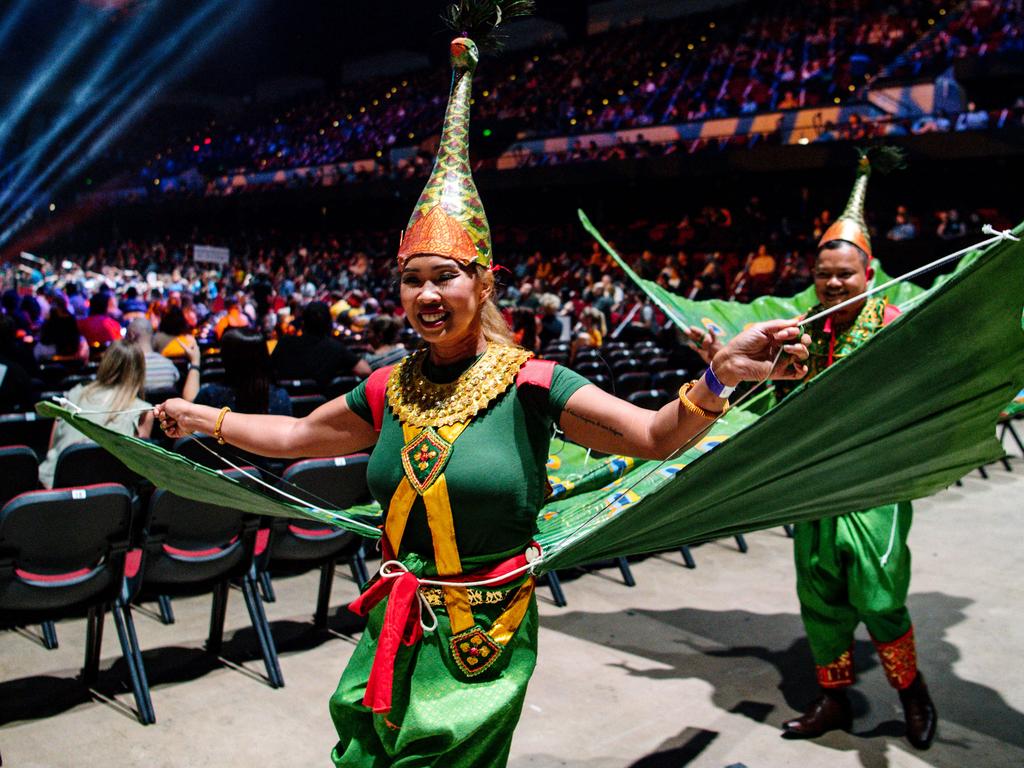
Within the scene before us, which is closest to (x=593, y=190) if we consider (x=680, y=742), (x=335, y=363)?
(x=335, y=363)

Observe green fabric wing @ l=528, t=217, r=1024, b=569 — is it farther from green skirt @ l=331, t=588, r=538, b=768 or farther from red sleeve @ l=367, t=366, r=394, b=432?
red sleeve @ l=367, t=366, r=394, b=432

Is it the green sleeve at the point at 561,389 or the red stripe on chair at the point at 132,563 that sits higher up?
the green sleeve at the point at 561,389

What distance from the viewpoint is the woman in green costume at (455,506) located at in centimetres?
→ 176

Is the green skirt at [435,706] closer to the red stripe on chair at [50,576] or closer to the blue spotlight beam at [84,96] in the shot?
the red stripe on chair at [50,576]

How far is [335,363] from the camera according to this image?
5723mm

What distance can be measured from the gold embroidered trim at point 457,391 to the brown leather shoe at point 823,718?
6.81ft

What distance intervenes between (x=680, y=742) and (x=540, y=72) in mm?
23176

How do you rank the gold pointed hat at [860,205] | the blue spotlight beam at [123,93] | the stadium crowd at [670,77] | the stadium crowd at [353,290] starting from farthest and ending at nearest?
the blue spotlight beam at [123,93], the stadium crowd at [670,77], the stadium crowd at [353,290], the gold pointed hat at [860,205]

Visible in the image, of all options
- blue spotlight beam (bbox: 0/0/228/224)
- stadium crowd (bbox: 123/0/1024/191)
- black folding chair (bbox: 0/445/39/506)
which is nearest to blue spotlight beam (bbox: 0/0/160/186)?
blue spotlight beam (bbox: 0/0/228/224)

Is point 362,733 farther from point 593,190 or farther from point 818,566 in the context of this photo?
point 593,190

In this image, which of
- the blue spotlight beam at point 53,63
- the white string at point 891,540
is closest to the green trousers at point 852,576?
the white string at point 891,540

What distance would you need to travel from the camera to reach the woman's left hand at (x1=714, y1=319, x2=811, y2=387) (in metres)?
1.51

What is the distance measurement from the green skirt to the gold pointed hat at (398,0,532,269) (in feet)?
2.49

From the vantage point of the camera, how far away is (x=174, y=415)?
6.96 feet
